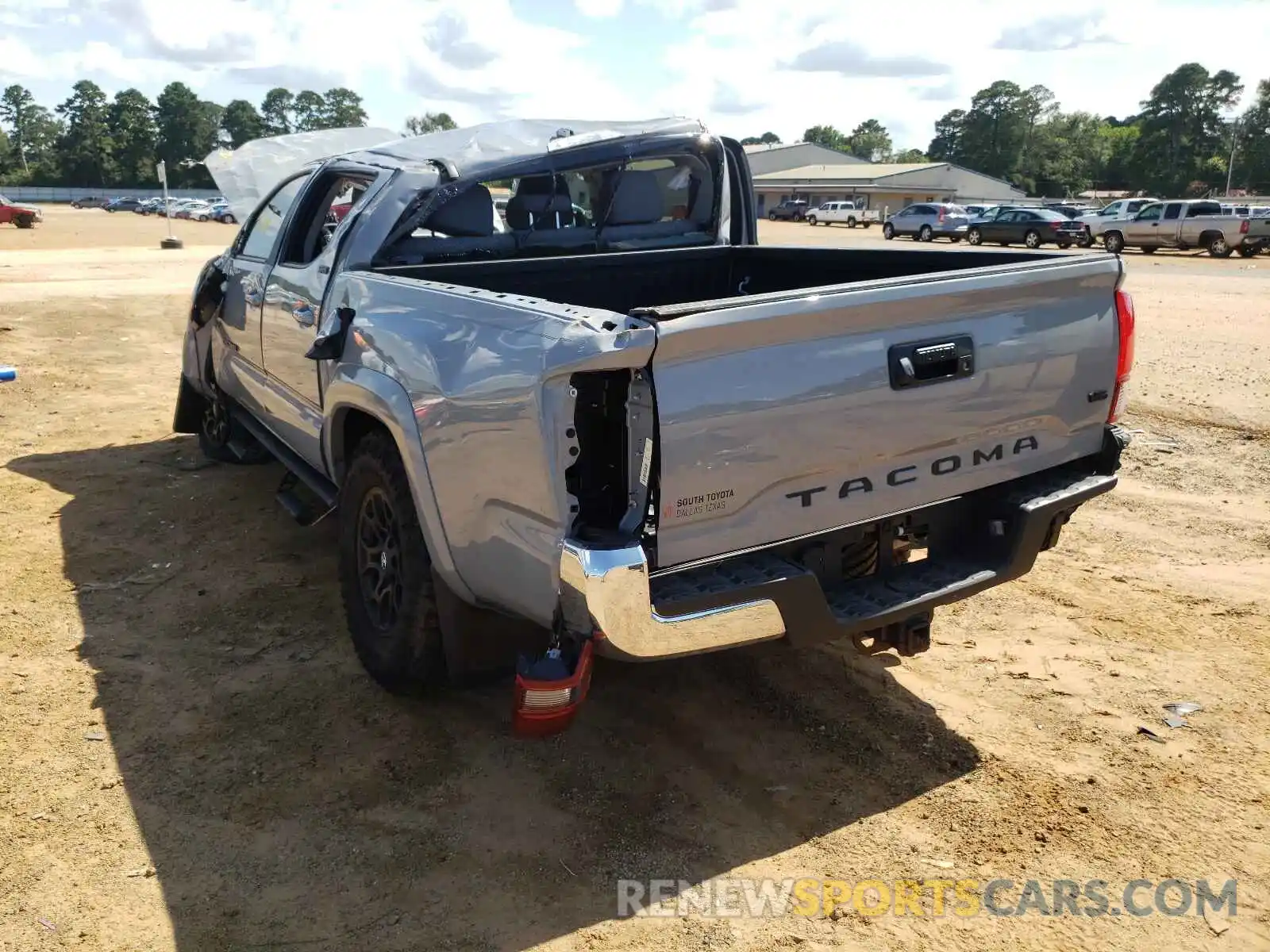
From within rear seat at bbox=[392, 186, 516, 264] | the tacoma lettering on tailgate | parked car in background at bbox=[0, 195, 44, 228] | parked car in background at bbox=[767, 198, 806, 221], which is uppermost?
parked car in background at bbox=[767, 198, 806, 221]

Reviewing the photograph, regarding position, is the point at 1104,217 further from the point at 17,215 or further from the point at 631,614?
the point at 17,215

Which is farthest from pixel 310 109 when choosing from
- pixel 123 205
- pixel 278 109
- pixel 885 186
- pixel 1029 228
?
pixel 1029 228

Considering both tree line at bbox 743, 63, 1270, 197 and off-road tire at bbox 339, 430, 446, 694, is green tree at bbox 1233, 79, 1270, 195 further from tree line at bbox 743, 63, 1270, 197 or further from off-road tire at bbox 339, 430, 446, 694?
off-road tire at bbox 339, 430, 446, 694

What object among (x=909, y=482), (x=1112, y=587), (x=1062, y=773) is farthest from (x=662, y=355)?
(x=1112, y=587)

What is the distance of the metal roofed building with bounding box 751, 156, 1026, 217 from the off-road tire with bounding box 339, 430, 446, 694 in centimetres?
6655

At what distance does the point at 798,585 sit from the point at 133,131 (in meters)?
135

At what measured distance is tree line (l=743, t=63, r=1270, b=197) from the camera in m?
84.4

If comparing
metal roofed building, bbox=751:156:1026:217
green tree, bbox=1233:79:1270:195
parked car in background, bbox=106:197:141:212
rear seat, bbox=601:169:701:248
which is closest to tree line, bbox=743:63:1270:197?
green tree, bbox=1233:79:1270:195

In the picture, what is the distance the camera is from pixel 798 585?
110 inches

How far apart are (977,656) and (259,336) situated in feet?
12.6

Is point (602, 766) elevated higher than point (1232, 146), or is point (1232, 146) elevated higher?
point (1232, 146)

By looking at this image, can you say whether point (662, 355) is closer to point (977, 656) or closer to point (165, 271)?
point (977, 656)

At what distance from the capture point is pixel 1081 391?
11.5 feet

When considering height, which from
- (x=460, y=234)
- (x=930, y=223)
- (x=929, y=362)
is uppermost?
(x=930, y=223)
